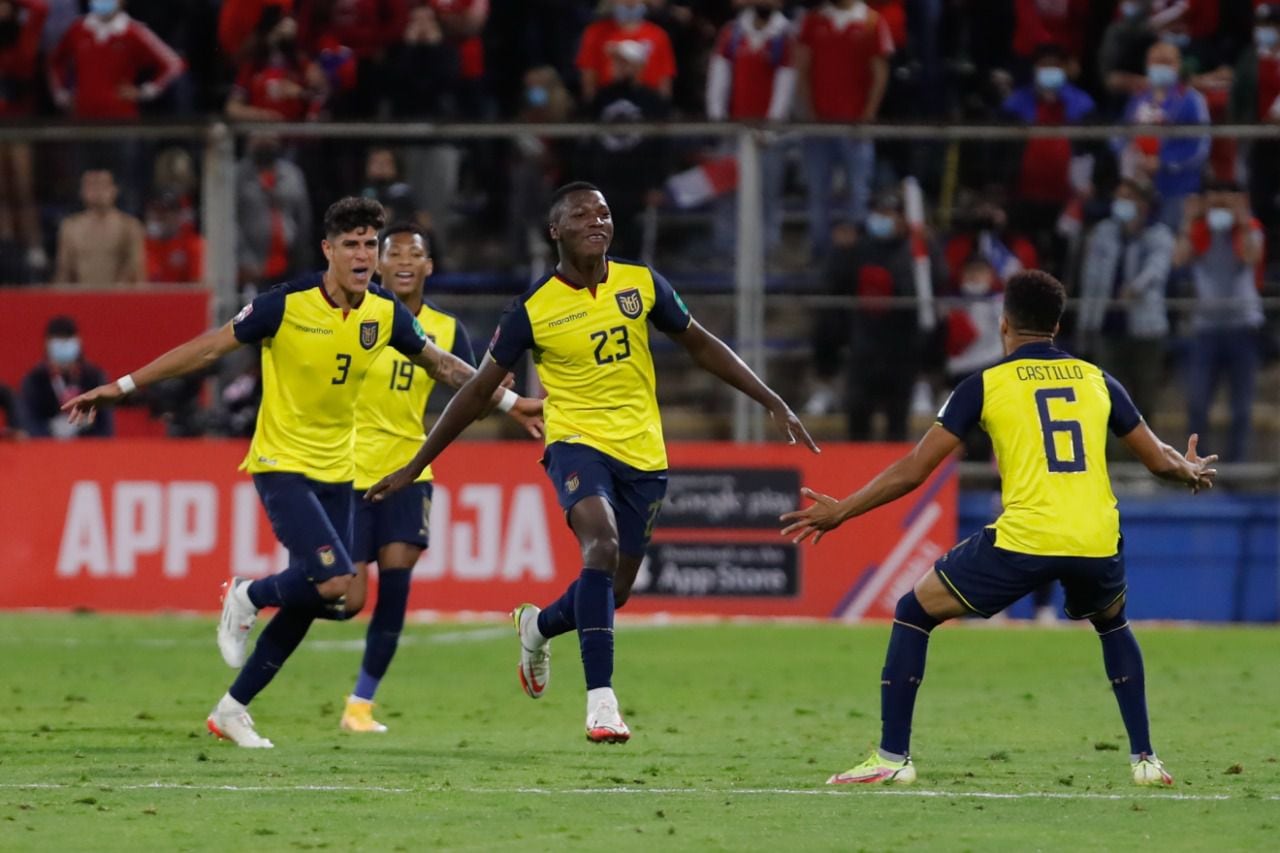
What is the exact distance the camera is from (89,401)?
10.0 metres

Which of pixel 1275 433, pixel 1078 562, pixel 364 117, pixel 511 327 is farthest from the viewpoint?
pixel 364 117

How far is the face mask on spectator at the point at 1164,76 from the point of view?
1942 cm

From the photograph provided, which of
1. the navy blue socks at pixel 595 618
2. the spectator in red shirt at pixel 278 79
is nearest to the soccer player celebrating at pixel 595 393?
the navy blue socks at pixel 595 618

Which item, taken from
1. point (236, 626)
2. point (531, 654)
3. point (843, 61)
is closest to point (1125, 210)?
point (843, 61)

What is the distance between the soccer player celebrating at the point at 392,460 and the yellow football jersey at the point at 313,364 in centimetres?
→ 84

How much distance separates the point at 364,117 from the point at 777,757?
1134 centimetres

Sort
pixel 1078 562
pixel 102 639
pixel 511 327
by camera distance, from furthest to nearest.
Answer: pixel 102 639 → pixel 511 327 → pixel 1078 562

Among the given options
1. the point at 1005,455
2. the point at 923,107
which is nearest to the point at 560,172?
the point at 923,107

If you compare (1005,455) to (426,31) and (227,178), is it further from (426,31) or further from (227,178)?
(426,31)

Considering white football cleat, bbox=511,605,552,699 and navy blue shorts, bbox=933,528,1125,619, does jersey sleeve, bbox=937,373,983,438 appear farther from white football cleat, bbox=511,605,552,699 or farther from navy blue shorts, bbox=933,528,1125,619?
white football cleat, bbox=511,605,552,699

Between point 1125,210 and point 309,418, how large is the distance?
30.0 ft

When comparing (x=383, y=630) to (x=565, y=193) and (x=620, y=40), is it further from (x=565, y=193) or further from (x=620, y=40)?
(x=620, y=40)

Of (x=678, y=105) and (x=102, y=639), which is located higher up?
(x=678, y=105)

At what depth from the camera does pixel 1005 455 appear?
350 inches
